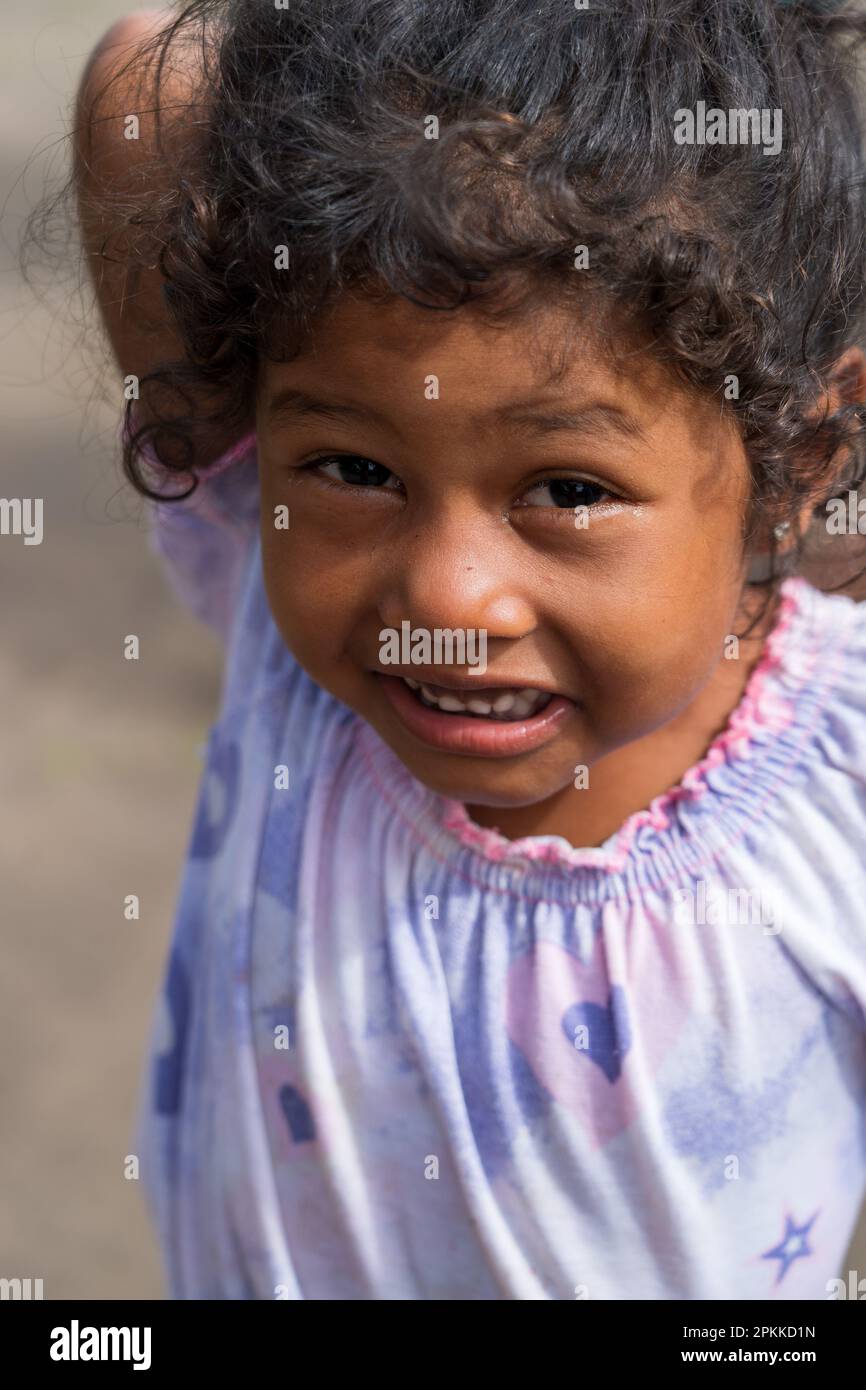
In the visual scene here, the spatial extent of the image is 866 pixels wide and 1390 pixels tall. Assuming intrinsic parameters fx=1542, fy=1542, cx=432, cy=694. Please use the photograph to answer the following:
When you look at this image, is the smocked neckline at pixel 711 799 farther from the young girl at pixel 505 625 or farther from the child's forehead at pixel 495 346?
the child's forehead at pixel 495 346

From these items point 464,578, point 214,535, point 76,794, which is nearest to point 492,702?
point 464,578

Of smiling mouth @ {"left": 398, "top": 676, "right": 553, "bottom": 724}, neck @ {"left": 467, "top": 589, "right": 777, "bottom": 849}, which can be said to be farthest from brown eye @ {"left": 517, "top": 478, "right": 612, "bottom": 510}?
neck @ {"left": 467, "top": 589, "right": 777, "bottom": 849}

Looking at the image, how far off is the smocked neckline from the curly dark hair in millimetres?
156

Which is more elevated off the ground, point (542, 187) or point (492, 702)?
point (542, 187)

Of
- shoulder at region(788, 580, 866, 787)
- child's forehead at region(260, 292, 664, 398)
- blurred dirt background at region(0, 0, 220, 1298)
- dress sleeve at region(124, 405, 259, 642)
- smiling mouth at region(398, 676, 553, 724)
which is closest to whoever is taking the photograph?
child's forehead at region(260, 292, 664, 398)

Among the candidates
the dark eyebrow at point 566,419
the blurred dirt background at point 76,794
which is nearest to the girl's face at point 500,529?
the dark eyebrow at point 566,419

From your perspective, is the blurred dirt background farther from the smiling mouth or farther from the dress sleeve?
the smiling mouth

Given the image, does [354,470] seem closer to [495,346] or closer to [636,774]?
[495,346]

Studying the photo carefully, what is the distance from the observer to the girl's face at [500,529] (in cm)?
98

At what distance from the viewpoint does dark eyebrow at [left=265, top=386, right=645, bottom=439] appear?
98 centimetres

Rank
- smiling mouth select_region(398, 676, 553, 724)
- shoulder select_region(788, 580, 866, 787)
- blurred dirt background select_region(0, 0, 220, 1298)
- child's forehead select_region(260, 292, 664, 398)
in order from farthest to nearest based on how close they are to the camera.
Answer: blurred dirt background select_region(0, 0, 220, 1298)
shoulder select_region(788, 580, 866, 787)
smiling mouth select_region(398, 676, 553, 724)
child's forehead select_region(260, 292, 664, 398)

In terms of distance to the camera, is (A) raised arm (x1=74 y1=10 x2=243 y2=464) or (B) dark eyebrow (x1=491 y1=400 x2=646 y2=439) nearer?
(B) dark eyebrow (x1=491 y1=400 x2=646 y2=439)

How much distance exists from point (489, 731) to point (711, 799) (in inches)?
8.9

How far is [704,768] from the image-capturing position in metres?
1.25
